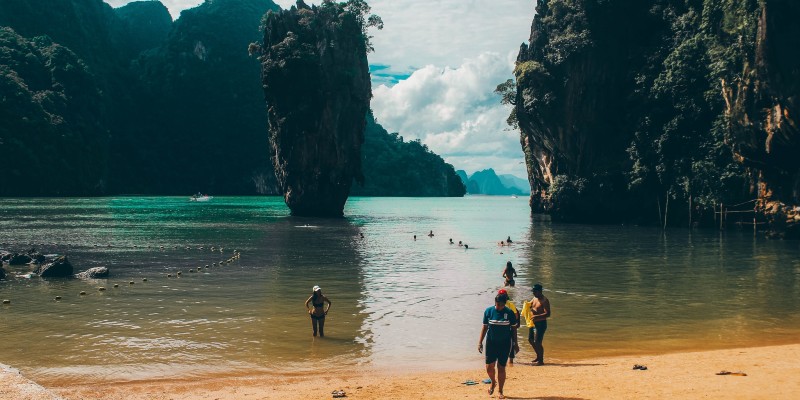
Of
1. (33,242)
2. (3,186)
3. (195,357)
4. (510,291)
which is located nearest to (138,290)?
(195,357)

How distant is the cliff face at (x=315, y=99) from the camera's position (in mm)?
87062

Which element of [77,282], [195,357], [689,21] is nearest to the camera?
[195,357]

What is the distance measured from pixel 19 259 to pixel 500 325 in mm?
32570

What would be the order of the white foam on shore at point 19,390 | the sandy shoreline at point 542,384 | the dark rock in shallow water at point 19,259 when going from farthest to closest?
the dark rock in shallow water at point 19,259 < the sandy shoreline at point 542,384 < the white foam on shore at point 19,390

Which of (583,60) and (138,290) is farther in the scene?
(583,60)

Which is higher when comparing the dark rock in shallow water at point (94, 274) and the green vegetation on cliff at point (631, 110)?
the green vegetation on cliff at point (631, 110)

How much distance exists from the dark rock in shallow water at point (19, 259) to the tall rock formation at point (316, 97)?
5323 centimetres

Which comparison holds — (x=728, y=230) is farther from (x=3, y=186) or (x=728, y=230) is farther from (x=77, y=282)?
(x=3, y=186)

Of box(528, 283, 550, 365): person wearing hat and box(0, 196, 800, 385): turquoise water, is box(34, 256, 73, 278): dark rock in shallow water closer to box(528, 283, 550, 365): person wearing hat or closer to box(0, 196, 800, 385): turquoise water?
box(0, 196, 800, 385): turquoise water

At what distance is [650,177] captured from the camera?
7000cm

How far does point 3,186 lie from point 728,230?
14109 cm

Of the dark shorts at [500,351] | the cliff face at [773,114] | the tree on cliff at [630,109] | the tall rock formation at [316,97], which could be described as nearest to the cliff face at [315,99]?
A: the tall rock formation at [316,97]

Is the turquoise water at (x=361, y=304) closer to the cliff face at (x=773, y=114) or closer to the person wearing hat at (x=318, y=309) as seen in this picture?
the person wearing hat at (x=318, y=309)

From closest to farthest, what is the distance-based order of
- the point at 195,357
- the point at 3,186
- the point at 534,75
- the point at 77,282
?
the point at 195,357 → the point at 77,282 → the point at 534,75 → the point at 3,186
